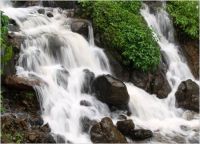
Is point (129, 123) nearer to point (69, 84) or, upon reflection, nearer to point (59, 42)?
point (69, 84)

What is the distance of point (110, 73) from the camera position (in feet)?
43.5

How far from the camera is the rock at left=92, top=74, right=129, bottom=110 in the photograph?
1181 centimetres

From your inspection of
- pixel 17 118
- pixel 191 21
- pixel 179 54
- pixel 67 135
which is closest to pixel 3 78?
pixel 17 118

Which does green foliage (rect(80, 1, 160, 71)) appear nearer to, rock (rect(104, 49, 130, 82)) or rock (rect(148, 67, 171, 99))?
rock (rect(104, 49, 130, 82))

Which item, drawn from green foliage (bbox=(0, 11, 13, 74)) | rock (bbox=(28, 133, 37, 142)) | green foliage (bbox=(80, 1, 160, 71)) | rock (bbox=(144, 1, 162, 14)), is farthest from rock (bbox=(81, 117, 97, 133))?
rock (bbox=(144, 1, 162, 14))

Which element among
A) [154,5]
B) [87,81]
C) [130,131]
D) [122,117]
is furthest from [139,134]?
[154,5]

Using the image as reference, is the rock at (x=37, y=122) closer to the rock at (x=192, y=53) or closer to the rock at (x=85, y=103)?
the rock at (x=85, y=103)

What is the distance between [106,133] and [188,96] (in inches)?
148

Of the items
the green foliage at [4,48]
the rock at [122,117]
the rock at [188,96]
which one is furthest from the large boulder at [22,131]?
the rock at [188,96]

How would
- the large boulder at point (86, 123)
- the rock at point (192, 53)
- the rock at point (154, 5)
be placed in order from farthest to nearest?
1. the rock at point (154, 5)
2. the rock at point (192, 53)
3. the large boulder at point (86, 123)

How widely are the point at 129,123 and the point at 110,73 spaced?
2433mm

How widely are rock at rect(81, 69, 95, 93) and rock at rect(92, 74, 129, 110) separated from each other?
15cm

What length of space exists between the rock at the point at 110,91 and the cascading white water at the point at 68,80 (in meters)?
0.18

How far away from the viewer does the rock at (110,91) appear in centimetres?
1181
